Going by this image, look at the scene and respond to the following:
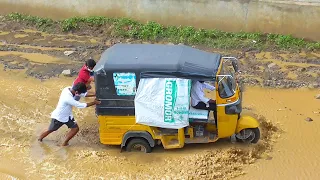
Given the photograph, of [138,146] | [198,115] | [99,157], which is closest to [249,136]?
[198,115]

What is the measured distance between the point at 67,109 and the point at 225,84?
2.98m

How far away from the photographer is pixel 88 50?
47.5ft

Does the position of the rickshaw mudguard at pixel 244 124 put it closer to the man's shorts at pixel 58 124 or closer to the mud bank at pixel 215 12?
the man's shorts at pixel 58 124

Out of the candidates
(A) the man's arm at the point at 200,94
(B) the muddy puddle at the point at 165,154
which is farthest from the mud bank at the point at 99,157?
(A) the man's arm at the point at 200,94

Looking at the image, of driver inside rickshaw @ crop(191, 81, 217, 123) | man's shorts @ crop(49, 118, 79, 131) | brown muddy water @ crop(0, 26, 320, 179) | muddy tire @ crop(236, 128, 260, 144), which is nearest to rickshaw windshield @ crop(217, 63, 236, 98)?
driver inside rickshaw @ crop(191, 81, 217, 123)

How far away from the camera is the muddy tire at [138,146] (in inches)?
388

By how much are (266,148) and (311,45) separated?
16.1 feet

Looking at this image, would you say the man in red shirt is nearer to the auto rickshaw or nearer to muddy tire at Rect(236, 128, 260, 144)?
the auto rickshaw

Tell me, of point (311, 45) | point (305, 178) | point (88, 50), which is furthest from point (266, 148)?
point (88, 50)

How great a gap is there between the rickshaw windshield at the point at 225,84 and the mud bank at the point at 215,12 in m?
5.09

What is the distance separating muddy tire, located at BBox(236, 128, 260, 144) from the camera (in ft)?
32.5

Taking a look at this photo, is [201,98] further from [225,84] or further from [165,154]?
[165,154]

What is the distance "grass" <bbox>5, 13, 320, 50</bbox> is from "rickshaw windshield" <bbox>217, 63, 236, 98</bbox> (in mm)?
4671

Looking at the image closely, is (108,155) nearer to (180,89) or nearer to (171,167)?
(171,167)
